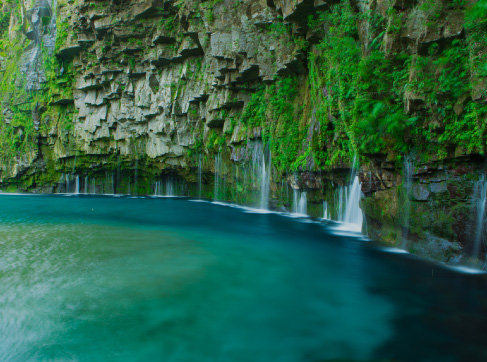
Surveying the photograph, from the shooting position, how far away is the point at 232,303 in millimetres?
6977

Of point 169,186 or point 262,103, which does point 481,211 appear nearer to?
point 262,103

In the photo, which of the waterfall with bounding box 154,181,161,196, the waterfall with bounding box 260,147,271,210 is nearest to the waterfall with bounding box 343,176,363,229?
the waterfall with bounding box 260,147,271,210

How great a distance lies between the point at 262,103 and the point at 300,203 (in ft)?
22.1

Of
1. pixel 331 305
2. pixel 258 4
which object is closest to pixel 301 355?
pixel 331 305

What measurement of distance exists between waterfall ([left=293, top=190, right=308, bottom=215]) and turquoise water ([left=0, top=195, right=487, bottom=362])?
19.9 feet

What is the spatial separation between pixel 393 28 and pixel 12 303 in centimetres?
1138

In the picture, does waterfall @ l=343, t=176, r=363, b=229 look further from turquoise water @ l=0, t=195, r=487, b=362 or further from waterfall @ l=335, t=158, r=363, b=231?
turquoise water @ l=0, t=195, r=487, b=362

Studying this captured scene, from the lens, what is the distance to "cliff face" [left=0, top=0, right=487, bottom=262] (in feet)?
27.4

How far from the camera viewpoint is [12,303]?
6.91 metres

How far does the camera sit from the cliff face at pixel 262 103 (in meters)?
8.34

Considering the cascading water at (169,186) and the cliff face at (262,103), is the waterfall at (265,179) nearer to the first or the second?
the cliff face at (262,103)

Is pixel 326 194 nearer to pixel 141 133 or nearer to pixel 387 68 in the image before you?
pixel 387 68

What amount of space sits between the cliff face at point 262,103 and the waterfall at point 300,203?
1.21ft

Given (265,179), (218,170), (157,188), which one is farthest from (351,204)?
(157,188)
